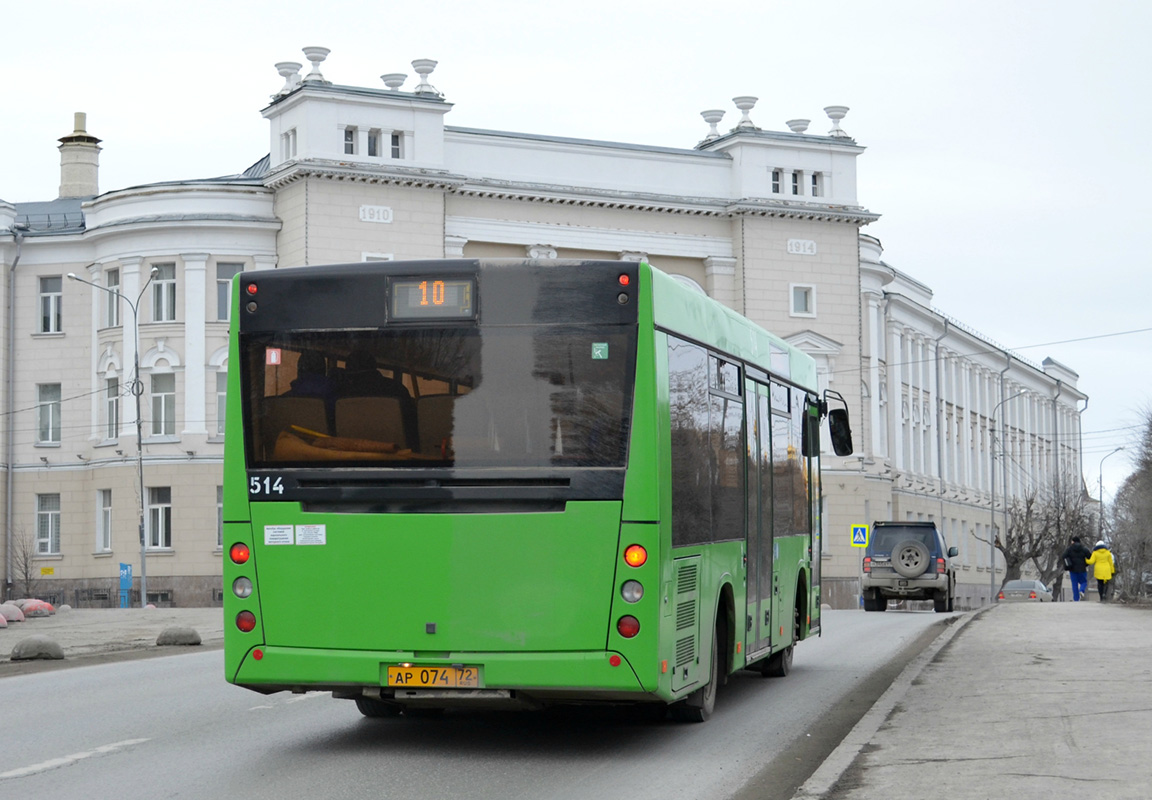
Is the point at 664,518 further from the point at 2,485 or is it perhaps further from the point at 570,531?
the point at 2,485

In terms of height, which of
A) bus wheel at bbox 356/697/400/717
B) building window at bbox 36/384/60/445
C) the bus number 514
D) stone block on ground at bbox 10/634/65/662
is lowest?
stone block on ground at bbox 10/634/65/662

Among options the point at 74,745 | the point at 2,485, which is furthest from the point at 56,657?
the point at 2,485

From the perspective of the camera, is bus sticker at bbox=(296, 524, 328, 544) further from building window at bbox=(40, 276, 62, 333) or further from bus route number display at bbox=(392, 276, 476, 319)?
building window at bbox=(40, 276, 62, 333)

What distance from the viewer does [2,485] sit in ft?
202

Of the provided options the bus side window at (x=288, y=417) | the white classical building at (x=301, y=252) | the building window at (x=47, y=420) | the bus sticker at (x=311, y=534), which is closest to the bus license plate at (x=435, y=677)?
the bus sticker at (x=311, y=534)

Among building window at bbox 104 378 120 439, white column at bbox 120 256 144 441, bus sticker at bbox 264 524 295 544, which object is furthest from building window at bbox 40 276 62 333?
bus sticker at bbox 264 524 295 544

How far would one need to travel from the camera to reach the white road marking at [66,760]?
1032cm

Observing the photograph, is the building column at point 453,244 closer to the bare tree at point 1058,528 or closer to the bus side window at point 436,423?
the bare tree at point 1058,528

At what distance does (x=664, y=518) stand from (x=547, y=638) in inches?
41.1

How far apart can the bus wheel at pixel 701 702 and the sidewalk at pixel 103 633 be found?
30.4 ft

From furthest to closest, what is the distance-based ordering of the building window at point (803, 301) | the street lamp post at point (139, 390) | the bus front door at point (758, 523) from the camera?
1. the building window at point (803, 301)
2. the street lamp post at point (139, 390)
3. the bus front door at point (758, 523)

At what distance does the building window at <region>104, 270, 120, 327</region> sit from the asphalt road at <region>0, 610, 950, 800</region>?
45785mm

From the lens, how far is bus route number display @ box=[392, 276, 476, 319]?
1086 centimetres

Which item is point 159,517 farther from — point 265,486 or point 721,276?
point 265,486
